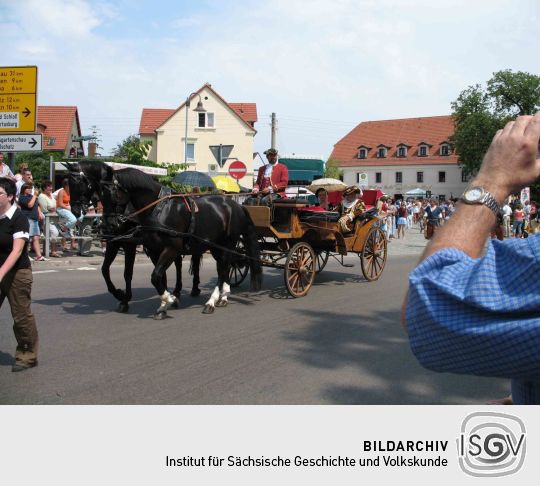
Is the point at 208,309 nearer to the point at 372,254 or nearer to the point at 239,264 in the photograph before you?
the point at 239,264

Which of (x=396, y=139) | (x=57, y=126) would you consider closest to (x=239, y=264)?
(x=57, y=126)

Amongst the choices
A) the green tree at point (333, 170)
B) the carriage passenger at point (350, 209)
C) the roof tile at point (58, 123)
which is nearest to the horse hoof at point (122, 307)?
the carriage passenger at point (350, 209)

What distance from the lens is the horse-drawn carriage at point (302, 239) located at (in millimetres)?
8836

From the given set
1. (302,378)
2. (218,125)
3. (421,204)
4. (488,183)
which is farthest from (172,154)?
(488,183)

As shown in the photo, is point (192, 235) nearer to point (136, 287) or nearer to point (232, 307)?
point (232, 307)

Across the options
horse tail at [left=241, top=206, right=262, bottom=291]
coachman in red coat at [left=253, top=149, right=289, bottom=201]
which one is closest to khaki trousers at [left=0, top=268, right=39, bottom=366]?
horse tail at [left=241, top=206, right=262, bottom=291]

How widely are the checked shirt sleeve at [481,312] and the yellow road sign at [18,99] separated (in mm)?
14413

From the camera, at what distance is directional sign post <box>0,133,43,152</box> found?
1320 centimetres

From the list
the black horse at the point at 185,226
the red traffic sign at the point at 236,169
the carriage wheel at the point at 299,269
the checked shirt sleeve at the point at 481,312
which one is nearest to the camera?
the checked shirt sleeve at the point at 481,312

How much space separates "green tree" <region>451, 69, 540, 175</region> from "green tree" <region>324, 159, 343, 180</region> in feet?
48.3

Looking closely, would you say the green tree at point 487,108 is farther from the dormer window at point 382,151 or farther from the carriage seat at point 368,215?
the carriage seat at point 368,215

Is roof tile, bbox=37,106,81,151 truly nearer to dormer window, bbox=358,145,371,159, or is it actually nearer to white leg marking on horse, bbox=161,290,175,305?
dormer window, bbox=358,145,371,159

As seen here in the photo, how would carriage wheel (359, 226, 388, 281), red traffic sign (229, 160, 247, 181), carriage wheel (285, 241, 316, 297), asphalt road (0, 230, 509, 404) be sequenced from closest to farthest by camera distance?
asphalt road (0, 230, 509, 404) < carriage wheel (285, 241, 316, 297) < carriage wheel (359, 226, 388, 281) < red traffic sign (229, 160, 247, 181)

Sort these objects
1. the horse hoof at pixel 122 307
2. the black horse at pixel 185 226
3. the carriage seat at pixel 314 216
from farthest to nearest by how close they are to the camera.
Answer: the carriage seat at pixel 314 216, the horse hoof at pixel 122 307, the black horse at pixel 185 226
